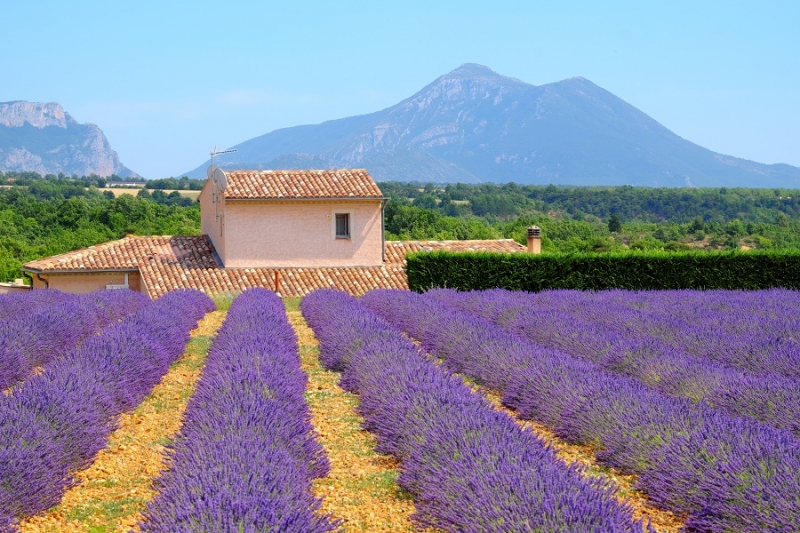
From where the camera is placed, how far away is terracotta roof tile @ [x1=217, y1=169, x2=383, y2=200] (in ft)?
73.3

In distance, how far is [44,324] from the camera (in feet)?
31.4

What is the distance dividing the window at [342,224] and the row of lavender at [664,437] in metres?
14.9

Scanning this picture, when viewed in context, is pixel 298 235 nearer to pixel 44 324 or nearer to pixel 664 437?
pixel 44 324

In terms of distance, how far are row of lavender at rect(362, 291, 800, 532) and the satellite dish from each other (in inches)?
582

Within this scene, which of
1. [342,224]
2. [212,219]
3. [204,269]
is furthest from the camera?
[212,219]

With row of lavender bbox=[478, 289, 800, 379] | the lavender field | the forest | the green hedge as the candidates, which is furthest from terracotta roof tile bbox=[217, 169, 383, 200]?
the lavender field

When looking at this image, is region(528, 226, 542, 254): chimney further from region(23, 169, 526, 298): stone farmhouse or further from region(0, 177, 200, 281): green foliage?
region(0, 177, 200, 281): green foliage

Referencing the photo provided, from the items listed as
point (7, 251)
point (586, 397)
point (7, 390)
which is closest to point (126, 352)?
point (7, 390)

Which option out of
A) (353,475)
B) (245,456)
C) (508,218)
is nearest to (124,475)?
(245,456)

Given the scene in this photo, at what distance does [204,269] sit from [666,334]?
14.6m

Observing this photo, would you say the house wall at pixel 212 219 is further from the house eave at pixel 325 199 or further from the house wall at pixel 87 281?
the house wall at pixel 87 281

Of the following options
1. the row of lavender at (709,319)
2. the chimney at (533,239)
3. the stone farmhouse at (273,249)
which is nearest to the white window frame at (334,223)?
the stone farmhouse at (273,249)

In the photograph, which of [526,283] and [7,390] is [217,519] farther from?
[526,283]

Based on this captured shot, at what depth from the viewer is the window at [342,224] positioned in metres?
22.9
